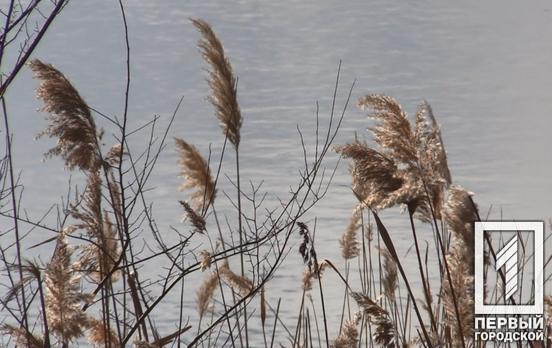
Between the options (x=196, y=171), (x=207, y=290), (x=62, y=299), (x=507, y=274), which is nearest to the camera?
(x=62, y=299)

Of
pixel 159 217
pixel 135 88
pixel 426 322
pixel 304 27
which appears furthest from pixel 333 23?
pixel 426 322

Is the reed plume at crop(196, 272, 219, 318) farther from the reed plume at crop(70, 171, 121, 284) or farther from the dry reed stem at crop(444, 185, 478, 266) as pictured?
the dry reed stem at crop(444, 185, 478, 266)

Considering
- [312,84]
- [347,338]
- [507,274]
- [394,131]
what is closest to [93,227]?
[347,338]

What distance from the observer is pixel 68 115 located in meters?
3.07

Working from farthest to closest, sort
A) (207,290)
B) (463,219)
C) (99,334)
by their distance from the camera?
(207,290)
(99,334)
(463,219)

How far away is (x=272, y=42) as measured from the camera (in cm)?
1177

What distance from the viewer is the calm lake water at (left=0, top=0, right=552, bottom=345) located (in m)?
6.45

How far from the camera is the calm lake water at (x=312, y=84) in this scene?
21.2 ft

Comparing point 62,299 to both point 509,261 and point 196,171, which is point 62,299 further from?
point 196,171

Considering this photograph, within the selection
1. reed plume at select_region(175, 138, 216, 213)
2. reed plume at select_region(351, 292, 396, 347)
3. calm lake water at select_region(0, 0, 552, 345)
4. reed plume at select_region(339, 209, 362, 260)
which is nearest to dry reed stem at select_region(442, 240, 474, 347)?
reed plume at select_region(351, 292, 396, 347)

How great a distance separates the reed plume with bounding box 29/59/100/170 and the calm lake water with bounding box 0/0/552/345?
5.61 ft

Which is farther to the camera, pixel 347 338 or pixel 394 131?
pixel 394 131

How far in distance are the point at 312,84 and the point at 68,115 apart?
6486 millimetres

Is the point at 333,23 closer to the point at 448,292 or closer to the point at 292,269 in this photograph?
the point at 292,269
